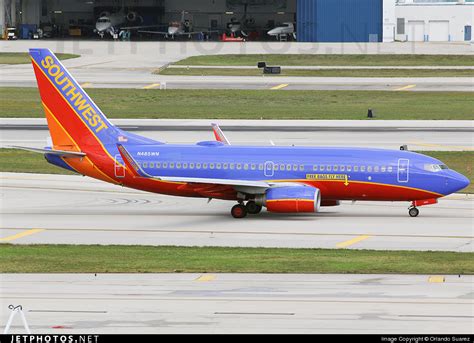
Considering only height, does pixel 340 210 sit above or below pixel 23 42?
below

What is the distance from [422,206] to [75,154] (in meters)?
15.2

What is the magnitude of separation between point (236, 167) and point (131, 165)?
173 inches

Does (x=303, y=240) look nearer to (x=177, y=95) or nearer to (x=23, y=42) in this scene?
(x=177, y=95)

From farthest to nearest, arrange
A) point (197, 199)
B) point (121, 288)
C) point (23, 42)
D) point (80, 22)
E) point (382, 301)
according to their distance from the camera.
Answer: point (80, 22) < point (23, 42) < point (197, 199) < point (121, 288) < point (382, 301)

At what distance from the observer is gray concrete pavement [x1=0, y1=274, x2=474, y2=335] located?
25.6 m

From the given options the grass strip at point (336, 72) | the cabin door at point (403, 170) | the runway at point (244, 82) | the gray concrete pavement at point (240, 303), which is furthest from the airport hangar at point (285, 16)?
the gray concrete pavement at point (240, 303)

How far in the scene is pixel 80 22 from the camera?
186 meters

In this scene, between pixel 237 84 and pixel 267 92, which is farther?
pixel 237 84

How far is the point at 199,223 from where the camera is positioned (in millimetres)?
44688

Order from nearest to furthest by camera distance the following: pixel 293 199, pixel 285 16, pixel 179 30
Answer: pixel 293 199 → pixel 179 30 → pixel 285 16

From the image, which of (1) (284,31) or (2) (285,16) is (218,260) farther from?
(2) (285,16)

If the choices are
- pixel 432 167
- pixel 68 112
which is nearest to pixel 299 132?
pixel 432 167

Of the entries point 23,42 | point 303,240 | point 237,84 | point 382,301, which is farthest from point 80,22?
point 382,301

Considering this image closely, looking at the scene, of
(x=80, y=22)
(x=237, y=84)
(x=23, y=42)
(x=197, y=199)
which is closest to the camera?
(x=197, y=199)
